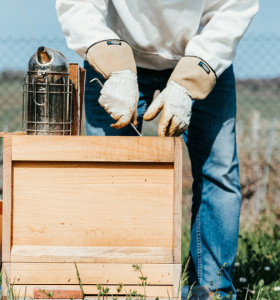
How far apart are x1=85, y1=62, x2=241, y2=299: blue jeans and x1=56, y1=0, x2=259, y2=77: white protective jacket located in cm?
22

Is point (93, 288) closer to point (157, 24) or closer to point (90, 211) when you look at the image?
point (90, 211)

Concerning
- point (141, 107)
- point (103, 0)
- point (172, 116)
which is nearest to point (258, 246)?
point (141, 107)

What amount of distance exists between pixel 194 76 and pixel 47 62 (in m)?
0.54

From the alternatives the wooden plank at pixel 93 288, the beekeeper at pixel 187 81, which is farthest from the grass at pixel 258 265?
the wooden plank at pixel 93 288

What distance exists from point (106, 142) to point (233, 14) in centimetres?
83

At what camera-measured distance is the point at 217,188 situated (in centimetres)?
209

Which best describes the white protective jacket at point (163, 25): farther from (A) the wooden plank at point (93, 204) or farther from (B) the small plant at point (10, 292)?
(B) the small plant at point (10, 292)

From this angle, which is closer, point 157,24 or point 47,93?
point 47,93

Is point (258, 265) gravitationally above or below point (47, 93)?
below

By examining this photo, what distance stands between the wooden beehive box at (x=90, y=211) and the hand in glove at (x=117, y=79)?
0.25 metres

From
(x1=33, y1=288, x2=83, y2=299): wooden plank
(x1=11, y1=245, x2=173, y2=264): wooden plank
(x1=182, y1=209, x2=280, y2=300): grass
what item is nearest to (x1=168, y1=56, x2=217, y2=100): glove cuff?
(x1=11, y1=245, x2=173, y2=264): wooden plank

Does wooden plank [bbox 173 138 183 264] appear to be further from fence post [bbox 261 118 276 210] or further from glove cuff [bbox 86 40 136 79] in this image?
fence post [bbox 261 118 276 210]

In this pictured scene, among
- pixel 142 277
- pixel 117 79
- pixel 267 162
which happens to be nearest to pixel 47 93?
pixel 117 79

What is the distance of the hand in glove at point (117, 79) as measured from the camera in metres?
1.76
